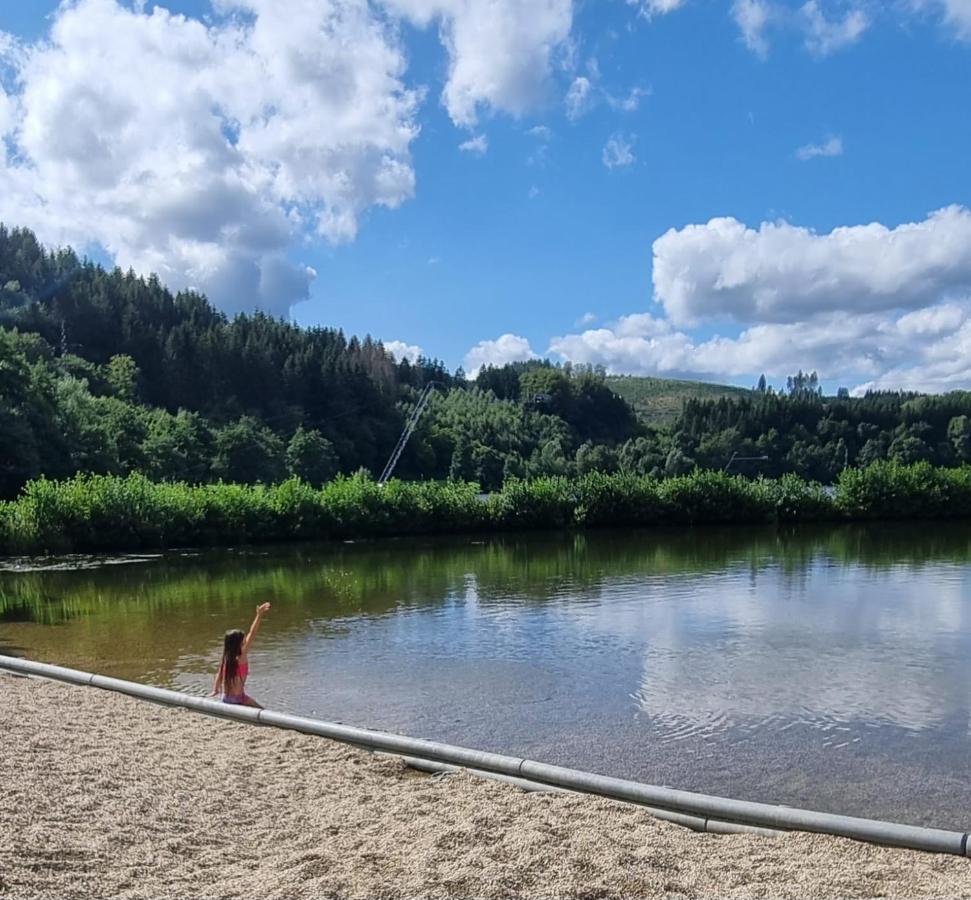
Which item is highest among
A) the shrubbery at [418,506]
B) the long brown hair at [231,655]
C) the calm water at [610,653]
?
the shrubbery at [418,506]

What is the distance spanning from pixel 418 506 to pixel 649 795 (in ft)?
117

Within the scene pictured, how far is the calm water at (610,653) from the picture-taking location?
911cm

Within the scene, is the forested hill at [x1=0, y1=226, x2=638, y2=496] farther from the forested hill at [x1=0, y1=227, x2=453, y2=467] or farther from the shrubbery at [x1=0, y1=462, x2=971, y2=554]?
the shrubbery at [x1=0, y1=462, x2=971, y2=554]

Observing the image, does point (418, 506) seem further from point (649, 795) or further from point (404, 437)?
point (404, 437)

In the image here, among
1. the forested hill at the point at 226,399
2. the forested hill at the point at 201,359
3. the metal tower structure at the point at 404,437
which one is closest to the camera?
the forested hill at the point at 226,399

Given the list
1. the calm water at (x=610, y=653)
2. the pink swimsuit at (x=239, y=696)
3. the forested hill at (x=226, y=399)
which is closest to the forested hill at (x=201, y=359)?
the forested hill at (x=226, y=399)

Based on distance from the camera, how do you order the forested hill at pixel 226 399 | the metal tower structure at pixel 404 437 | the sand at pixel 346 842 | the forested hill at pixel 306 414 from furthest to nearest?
1. the metal tower structure at pixel 404 437
2. the forested hill at pixel 306 414
3. the forested hill at pixel 226 399
4. the sand at pixel 346 842

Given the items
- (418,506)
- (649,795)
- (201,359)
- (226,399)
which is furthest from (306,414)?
(649,795)

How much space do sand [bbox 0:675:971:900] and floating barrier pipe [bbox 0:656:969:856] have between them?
14 cm

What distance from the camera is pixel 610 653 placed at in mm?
14523

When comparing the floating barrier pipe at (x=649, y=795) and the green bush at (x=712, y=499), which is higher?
the green bush at (x=712, y=499)

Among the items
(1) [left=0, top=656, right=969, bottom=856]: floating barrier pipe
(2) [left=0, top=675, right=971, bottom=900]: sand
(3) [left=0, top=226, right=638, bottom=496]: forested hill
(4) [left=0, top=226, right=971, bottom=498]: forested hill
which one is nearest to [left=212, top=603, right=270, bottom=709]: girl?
(1) [left=0, top=656, right=969, bottom=856]: floating barrier pipe

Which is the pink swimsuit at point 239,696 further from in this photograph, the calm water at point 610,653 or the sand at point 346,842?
the sand at point 346,842

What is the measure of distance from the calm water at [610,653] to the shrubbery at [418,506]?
4.13 metres
